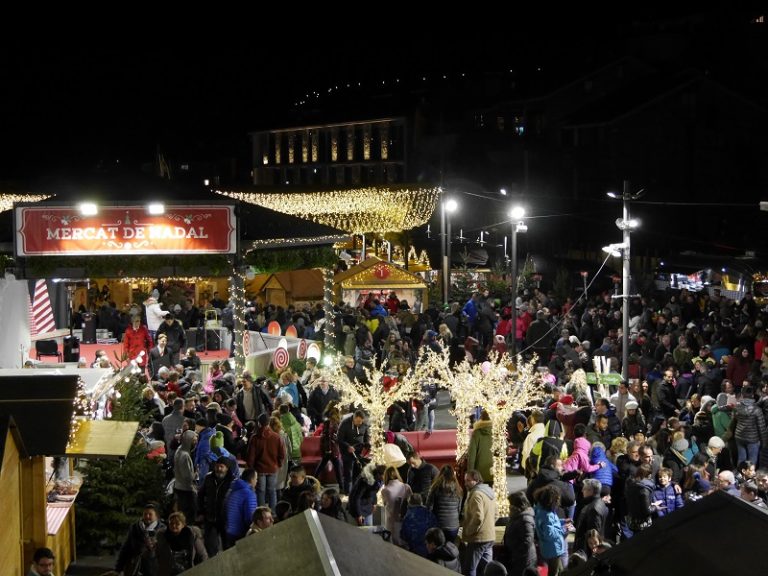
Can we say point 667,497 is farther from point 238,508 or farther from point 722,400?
point 722,400

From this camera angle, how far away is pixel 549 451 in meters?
11.6

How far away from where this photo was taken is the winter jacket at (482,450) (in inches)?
496

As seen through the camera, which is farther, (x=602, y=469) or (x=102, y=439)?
(x=602, y=469)

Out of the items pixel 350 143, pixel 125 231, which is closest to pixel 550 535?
pixel 125 231

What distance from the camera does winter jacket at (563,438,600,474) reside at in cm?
1180

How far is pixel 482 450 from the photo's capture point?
41.4 ft

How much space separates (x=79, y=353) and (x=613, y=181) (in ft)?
104

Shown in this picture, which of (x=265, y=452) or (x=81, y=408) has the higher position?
(x=81, y=408)

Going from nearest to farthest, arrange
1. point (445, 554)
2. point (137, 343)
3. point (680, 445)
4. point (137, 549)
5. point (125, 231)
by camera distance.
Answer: point (445, 554) → point (137, 549) → point (680, 445) → point (125, 231) → point (137, 343)

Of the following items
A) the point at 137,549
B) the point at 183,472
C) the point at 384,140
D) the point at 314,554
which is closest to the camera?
the point at 314,554

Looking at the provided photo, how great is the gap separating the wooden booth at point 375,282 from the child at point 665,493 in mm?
19220

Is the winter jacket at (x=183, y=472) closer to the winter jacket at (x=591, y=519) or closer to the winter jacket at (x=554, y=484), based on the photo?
the winter jacket at (x=554, y=484)

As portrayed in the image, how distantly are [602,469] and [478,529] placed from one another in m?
2.37

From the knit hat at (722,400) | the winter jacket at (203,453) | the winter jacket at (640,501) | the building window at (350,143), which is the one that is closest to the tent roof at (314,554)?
the winter jacket at (640,501)
